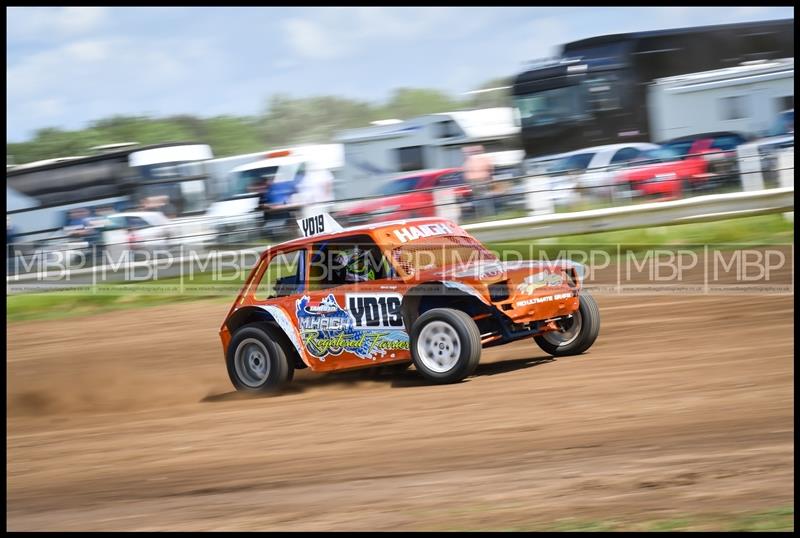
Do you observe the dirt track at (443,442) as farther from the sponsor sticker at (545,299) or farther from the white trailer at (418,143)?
the white trailer at (418,143)

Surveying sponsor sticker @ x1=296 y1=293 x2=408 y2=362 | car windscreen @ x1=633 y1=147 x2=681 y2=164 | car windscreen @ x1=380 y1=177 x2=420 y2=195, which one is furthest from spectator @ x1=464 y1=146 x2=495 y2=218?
sponsor sticker @ x1=296 y1=293 x2=408 y2=362

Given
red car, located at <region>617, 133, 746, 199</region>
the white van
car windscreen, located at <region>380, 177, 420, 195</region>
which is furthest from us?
the white van

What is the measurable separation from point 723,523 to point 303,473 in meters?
2.55

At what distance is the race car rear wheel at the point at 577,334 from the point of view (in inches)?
343

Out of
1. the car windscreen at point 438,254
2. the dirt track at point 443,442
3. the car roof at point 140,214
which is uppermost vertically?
the car roof at point 140,214

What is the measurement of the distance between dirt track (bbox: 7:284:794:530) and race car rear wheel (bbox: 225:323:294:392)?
0.20m

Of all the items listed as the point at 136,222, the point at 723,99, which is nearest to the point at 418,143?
the point at 723,99

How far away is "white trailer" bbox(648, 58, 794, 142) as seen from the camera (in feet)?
69.1

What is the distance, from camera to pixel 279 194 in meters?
24.4

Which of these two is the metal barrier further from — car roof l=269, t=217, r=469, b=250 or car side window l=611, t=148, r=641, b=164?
car roof l=269, t=217, r=469, b=250

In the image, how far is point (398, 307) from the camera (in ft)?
27.1

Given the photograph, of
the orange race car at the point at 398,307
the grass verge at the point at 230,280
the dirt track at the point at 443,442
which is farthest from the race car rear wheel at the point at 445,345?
the grass verge at the point at 230,280

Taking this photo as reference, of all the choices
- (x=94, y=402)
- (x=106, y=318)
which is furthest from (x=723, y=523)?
(x=106, y=318)

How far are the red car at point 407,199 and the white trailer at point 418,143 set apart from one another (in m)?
0.43
